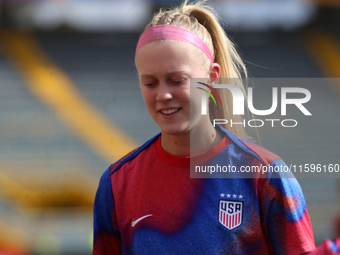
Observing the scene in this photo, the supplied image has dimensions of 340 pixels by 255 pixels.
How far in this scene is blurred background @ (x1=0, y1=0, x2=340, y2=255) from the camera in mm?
5113

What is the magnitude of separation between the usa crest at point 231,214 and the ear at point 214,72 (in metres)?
0.41

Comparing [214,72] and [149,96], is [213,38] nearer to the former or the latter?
[214,72]

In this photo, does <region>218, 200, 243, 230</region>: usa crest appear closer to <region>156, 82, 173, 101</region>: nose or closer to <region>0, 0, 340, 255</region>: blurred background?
<region>156, 82, 173, 101</region>: nose

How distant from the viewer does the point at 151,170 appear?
1314 millimetres

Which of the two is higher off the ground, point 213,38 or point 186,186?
point 213,38

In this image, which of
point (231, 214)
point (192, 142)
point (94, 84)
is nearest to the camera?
point (231, 214)

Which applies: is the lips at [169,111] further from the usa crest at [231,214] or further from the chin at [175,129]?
the usa crest at [231,214]

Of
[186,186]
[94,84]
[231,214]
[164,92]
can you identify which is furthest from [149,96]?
[94,84]

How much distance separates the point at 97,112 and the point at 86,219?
1.62m

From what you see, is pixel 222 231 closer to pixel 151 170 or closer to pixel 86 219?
pixel 151 170

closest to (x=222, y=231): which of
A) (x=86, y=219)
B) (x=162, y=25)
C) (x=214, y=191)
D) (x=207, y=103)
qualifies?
(x=214, y=191)

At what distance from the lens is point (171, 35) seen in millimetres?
1218

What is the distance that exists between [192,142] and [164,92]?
8.5 inches

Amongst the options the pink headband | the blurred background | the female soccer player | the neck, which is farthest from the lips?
the blurred background
